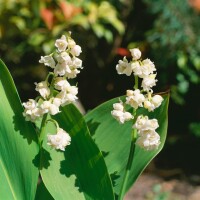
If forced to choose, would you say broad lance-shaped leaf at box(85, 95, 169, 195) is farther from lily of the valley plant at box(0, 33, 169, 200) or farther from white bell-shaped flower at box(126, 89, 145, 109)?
white bell-shaped flower at box(126, 89, 145, 109)

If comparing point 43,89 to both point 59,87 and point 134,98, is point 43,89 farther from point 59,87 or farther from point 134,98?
point 134,98

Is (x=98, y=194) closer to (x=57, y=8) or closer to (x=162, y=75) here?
(x=57, y=8)

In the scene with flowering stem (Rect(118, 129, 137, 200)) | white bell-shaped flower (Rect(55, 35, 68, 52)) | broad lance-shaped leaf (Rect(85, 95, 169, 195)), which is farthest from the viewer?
broad lance-shaped leaf (Rect(85, 95, 169, 195))

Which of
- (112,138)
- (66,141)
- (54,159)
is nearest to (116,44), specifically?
(112,138)

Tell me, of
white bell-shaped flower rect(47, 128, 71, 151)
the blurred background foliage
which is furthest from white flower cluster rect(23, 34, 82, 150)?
the blurred background foliage

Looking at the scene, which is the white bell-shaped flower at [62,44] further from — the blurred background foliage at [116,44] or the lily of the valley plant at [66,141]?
the blurred background foliage at [116,44]
